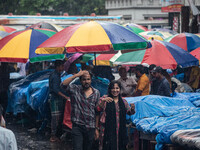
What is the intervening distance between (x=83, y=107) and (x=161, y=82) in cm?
270

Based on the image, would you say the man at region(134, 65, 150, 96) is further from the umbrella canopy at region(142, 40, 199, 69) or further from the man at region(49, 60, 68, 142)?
the man at region(49, 60, 68, 142)

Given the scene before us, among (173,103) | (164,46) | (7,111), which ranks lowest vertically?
(7,111)

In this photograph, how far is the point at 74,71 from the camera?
10117 mm

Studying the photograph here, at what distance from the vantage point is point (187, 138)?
17.3ft

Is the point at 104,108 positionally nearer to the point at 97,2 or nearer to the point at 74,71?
the point at 74,71

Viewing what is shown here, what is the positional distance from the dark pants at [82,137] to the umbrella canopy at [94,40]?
5.44 ft

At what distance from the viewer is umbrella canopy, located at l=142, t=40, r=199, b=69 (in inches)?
387

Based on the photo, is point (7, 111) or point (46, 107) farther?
point (7, 111)

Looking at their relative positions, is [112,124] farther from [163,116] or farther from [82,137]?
[163,116]

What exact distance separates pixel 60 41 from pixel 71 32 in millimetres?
279

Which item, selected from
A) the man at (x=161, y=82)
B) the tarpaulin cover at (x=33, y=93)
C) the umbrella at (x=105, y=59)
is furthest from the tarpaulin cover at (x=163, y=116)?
the umbrella at (x=105, y=59)

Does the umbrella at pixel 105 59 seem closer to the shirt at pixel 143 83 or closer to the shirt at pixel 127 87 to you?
the shirt at pixel 127 87

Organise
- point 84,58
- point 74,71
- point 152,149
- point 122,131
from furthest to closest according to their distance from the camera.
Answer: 1. point 84,58
2. point 74,71
3. point 152,149
4. point 122,131

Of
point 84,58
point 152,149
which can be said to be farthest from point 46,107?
point 152,149
